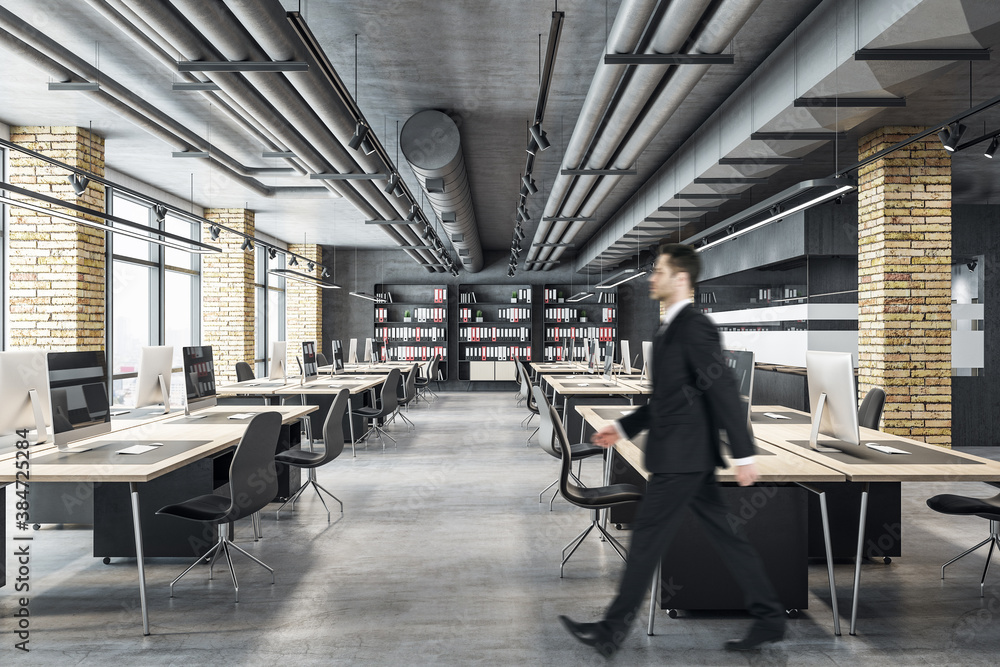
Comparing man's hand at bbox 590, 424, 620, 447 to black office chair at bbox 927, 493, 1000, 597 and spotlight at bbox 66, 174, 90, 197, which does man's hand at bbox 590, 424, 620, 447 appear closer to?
black office chair at bbox 927, 493, 1000, 597

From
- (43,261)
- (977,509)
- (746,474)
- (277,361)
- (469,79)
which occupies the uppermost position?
(469,79)

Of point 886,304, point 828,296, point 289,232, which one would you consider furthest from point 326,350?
point 886,304

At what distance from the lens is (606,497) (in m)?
3.42

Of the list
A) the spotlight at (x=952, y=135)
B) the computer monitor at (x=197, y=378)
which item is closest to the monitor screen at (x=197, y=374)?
the computer monitor at (x=197, y=378)

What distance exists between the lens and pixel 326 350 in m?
16.7

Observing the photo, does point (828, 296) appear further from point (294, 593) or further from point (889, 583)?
point (294, 593)

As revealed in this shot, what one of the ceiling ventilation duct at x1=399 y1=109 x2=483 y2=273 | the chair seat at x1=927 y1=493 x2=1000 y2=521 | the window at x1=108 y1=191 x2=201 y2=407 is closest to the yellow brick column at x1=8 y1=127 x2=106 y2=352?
the window at x1=108 y1=191 x2=201 y2=407

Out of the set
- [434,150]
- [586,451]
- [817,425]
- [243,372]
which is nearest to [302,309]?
[243,372]

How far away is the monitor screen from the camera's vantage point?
492 centimetres

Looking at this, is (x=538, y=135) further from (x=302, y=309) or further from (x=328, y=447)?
(x=302, y=309)

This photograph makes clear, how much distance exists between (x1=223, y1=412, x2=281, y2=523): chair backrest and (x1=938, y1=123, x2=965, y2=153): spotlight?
4.87 metres

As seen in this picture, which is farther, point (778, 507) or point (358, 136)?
point (358, 136)

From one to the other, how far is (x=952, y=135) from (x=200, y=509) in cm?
542

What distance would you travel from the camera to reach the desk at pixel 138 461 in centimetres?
286
